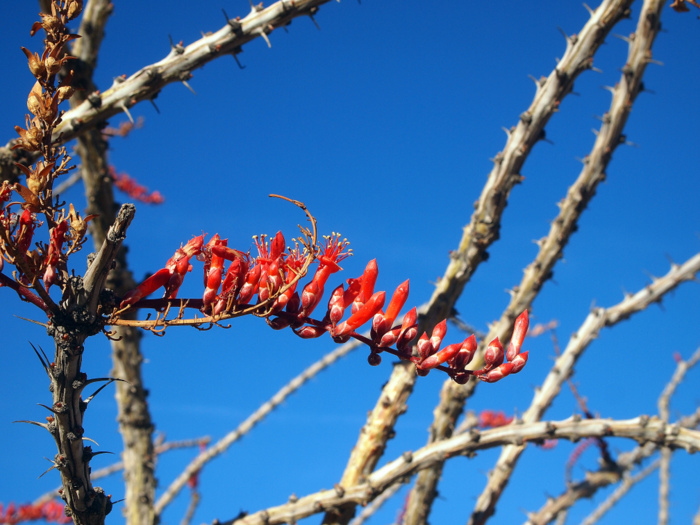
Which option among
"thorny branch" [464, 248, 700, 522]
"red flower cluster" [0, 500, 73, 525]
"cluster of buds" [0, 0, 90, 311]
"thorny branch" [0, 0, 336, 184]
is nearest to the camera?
"cluster of buds" [0, 0, 90, 311]

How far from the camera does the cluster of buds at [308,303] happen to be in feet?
7.37

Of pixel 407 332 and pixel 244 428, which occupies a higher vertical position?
pixel 244 428

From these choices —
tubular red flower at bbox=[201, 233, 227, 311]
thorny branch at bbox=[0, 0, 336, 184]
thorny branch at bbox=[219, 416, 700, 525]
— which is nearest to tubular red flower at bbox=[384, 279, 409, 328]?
tubular red flower at bbox=[201, 233, 227, 311]

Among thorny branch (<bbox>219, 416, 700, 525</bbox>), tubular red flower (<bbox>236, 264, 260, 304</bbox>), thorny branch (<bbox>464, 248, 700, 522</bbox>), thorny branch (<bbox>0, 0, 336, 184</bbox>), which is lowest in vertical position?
tubular red flower (<bbox>236, 264, 260, 304</bbox>)

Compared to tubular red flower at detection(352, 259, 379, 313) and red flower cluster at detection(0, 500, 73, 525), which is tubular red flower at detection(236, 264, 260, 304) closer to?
tubular red flower at detection(352, 259, 379, 313)

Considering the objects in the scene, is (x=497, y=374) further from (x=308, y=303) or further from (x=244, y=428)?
(x=244, y=428)

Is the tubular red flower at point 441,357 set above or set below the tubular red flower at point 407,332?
below

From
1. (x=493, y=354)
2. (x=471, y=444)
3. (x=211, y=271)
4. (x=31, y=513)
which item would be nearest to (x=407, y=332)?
(x=493, y=354)

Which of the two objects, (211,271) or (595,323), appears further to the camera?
(595,323)

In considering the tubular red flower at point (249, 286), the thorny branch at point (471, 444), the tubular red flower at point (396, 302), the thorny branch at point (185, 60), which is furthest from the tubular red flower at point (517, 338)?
the thorny branch at point (185, 60)

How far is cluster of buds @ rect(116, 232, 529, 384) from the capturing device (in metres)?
2.25

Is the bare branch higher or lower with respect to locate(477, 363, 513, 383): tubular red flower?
higher

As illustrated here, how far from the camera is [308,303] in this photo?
92.0 inches

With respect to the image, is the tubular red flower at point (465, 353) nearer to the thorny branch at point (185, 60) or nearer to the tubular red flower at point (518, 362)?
the tubular red flower at point (518, 362)
